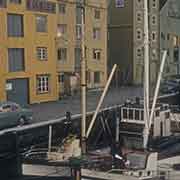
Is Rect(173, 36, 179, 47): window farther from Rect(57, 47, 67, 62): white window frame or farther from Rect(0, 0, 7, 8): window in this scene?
Rect(0, 0, 7, 8): window

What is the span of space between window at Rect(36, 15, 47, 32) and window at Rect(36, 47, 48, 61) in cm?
155

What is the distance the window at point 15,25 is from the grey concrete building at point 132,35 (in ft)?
62.2

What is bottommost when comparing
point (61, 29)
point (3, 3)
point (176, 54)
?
point (176, 54)

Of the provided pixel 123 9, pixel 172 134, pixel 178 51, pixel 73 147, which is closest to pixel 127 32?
pixel 123 9

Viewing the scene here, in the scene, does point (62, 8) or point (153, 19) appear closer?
point (62, 8)

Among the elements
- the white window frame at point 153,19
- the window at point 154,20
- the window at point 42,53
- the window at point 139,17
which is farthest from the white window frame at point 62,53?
the window at point 154,20

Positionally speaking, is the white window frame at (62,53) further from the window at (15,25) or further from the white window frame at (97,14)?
the white window frame at (97,14)

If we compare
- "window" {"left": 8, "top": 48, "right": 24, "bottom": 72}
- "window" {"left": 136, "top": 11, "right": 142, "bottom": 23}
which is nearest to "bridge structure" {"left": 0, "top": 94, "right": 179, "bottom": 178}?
"window" {"left": 8, "top": 48, "right": 24, "bottom": 72}

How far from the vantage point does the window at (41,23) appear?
3960 centimetres

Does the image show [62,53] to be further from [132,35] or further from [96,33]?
[132,35]

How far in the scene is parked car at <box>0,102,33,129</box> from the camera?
87.0 ft

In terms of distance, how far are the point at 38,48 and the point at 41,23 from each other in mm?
2110

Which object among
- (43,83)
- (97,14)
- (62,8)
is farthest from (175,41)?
(43,83)

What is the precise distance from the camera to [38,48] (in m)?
39.8
